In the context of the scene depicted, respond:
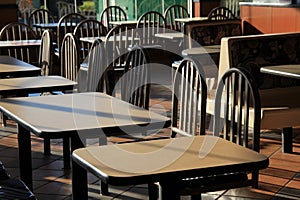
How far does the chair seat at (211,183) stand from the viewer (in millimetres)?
2516

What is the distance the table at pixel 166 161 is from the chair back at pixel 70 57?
214cm

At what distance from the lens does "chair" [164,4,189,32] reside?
27.5 feet

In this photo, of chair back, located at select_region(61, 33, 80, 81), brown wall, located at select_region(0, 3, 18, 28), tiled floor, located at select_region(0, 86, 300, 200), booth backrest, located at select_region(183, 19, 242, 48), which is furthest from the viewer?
brown wall, located at select_region(0, 3, 18, 28)

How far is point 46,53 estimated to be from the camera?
17.4 feet

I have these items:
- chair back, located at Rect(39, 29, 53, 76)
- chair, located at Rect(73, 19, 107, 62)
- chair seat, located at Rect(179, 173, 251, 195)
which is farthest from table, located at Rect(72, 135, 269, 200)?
chair, located at Rect(73, 19, 107, 62)

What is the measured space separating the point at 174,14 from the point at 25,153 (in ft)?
18.7

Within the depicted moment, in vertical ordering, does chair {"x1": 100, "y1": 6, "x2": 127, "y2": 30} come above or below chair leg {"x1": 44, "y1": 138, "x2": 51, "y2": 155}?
above

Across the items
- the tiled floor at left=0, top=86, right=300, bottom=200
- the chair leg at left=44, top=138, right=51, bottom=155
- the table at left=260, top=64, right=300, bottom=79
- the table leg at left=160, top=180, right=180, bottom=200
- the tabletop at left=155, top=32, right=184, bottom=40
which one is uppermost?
the table at left=260, top=64, right=300, bottom=79

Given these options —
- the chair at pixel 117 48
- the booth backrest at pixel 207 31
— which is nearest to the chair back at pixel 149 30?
the chair at pixel 117 48

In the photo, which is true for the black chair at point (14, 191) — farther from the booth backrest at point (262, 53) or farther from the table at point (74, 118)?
the booth backrest at point (262, 53)

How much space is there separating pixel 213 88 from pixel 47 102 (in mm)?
1961

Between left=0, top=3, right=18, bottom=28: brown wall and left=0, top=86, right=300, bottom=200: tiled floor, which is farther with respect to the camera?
left=0, top=3, right=18, bottom=28: brown wall

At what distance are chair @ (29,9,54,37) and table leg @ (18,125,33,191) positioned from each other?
4.82m

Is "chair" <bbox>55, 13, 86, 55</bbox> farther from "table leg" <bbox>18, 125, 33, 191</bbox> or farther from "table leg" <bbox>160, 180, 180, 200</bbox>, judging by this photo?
"table leg" <bbox>160, 180, 180, 200</bbox>
